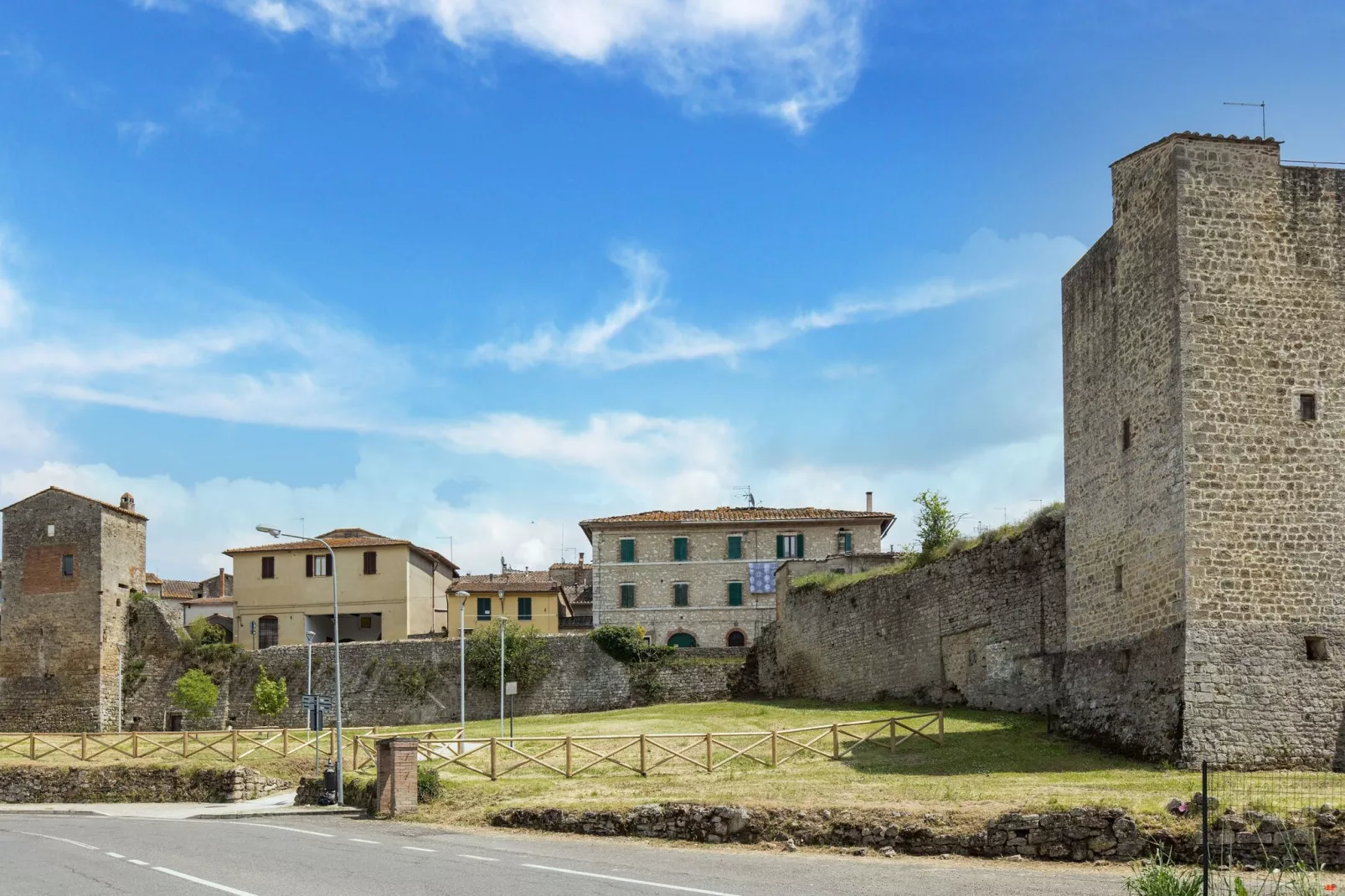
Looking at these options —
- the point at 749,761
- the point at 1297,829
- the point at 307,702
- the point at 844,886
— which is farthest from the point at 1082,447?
the point at 307,702

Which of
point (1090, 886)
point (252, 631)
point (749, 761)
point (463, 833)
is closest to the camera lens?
point (1090, 886)

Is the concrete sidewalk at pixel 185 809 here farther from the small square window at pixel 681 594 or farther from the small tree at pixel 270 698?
the small square window at pixel 681 594

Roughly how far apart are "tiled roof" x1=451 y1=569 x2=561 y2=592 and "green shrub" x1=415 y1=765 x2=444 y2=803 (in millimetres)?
43273

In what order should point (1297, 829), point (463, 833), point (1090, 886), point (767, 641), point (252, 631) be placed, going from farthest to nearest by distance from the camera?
point (252, 631) → point (767, 641) → point (463, 833) → point (1297, 829) → point (1090, 886)

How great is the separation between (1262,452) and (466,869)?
1687 centimetres

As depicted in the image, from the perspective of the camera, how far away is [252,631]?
67.9 m

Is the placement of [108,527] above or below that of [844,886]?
above

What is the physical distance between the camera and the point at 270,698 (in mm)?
56625

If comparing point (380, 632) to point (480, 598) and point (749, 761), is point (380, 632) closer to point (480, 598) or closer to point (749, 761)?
point (480, 598)

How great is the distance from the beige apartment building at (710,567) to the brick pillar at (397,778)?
130 ft

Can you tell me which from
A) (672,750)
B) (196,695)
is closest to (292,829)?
(672,750)

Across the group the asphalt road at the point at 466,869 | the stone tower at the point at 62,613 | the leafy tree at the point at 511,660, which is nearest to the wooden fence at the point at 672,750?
the asphalt road at the point at 466,869

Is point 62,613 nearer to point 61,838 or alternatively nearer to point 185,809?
point 185,809

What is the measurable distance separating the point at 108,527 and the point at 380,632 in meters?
14.1
